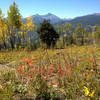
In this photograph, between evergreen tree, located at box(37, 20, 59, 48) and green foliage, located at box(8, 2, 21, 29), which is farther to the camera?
evergreen tree, located at box(37, 20, 59, 48)

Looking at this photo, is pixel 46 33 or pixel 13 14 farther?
pixel 46 33

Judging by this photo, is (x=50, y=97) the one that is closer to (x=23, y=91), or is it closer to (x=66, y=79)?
(x=23, y=91)

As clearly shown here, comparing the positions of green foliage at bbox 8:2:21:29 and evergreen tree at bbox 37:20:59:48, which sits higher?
green foliage at bbox 8:2:21:29

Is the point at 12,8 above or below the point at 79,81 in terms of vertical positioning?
above

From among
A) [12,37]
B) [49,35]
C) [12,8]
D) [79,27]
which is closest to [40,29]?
[49,35]

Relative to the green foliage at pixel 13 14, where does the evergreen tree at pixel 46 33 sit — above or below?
below

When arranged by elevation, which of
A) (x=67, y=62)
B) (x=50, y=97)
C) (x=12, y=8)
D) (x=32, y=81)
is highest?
(x=12, y=8)

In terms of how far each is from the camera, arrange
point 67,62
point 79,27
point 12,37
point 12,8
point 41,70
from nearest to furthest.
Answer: point 41,70 → point 67,62 → point 12,8 → point 12,37 → point 79,27

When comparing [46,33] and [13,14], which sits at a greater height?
[13,14]

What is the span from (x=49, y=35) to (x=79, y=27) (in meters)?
36.1

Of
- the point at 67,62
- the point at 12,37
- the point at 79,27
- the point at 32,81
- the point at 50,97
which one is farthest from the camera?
the point at 79,27

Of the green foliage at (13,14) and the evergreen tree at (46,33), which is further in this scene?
the evergreen tree at (46,33)

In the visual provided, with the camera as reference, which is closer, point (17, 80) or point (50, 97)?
point (50, 97)

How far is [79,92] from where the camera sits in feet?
11.5
